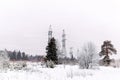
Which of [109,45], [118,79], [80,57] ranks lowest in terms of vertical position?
[118,79]

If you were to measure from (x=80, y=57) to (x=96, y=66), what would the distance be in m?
3.10

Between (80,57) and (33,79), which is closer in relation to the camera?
(33,79)

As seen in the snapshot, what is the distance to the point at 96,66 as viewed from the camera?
1368 inches

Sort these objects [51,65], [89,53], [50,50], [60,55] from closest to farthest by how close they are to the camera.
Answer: [51,65]
[89,53]
[50,50]
[60,55]

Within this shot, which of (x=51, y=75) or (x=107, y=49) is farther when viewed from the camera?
(x=107, y=49)

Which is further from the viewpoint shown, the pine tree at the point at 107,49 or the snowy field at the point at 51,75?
the pine tree at the point at 107,49

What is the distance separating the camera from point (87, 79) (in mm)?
16344

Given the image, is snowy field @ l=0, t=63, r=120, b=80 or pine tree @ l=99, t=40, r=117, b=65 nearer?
snowy field @ l=0, t=63, r=120, b=80

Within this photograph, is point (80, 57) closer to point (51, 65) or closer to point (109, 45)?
point (51, 65)

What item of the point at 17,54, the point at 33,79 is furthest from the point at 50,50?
the point at 17,54

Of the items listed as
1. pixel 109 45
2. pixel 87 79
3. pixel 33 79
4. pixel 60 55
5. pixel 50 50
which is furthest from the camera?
pixel 60 55

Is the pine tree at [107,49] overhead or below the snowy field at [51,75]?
overhead

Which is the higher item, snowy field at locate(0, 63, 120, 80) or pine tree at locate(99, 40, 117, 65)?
pine tree at locate(99, 40, 117, 65)

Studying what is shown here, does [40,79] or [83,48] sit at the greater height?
[83,48]
